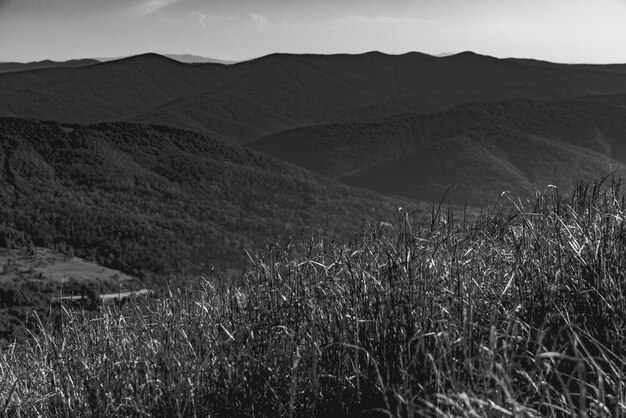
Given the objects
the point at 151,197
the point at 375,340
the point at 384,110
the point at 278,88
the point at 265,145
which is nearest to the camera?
the point at 375,340

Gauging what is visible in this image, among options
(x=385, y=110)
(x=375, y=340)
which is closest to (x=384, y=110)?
(x=385, y=110)

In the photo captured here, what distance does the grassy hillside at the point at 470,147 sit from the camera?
82.1m

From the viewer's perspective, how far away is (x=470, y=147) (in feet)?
300

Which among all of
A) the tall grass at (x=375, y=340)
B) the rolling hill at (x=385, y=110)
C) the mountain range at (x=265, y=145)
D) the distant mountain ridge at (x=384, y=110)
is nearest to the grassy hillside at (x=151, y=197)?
the mountain range at (x=265, y=145)

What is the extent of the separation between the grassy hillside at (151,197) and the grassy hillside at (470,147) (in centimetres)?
1379

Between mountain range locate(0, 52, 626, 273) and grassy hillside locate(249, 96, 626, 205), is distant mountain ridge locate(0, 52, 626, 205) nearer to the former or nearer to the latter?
grassy hillside locate(249, 96, 626, 205)

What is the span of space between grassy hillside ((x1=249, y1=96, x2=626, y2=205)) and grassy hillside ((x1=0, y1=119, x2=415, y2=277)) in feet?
45.2

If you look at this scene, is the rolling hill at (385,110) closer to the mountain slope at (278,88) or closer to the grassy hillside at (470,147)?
the grassy hillside at (470,147)

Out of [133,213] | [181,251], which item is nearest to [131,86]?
[133,213]

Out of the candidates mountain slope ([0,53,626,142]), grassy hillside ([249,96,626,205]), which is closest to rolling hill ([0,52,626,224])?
grassy hillside ([249,96,626,205])

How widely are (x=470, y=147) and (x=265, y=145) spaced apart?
38.2 m

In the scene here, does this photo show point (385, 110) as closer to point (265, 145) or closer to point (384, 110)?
point (384, 110)

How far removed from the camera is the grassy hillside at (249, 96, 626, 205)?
82125mm

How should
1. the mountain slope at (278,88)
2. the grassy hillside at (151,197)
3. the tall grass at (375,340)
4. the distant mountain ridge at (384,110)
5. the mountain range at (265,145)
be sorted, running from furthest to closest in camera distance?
the mountain slope at (278,88)
the distant mountain ridge at (384,110)
the mountain range at (265,145)
the grassy hillside at (151,197)
the tall grass at (375,340)
